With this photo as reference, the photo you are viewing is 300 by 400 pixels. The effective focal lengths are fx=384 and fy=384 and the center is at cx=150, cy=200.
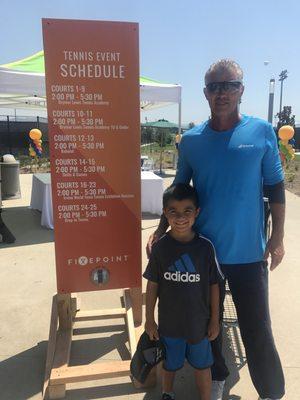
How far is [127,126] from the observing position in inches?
106

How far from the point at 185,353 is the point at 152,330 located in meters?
0.24

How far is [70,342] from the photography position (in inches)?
113

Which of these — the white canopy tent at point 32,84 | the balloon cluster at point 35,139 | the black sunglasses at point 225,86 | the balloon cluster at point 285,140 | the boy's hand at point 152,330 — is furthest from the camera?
the balloon cluster at point 35,139

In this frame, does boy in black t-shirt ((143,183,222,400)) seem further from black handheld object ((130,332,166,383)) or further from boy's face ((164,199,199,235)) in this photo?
black handheld object ((130,332,166,383))

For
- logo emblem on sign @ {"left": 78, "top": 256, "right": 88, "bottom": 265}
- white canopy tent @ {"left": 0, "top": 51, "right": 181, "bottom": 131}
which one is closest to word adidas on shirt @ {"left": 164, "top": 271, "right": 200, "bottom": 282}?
logo emblem on sign @ {"left": 78, "top": 256, "right": 88, "bottom": 265}

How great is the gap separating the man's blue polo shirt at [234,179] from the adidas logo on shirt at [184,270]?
194 mm

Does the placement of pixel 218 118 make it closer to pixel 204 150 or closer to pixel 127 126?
pixel 204 150

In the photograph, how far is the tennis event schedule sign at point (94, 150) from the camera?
2.52m

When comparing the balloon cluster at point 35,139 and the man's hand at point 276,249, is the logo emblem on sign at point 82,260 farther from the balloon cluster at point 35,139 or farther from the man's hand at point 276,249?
the balloon cluster at point 35,139

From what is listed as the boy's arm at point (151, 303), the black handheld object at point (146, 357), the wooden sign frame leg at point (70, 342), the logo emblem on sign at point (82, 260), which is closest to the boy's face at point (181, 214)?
the boy's arm at point (151, 303)

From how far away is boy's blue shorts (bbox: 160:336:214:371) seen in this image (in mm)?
2117

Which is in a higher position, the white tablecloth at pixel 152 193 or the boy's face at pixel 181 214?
the boy's face at pixel 181 214

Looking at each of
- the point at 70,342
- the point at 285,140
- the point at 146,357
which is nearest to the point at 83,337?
the point at 70,342

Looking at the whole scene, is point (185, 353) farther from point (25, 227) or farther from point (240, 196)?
point (25, 227)
